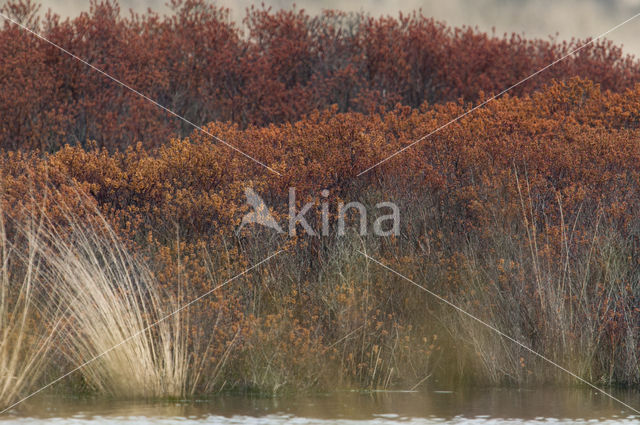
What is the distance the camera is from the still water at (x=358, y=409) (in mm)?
6375

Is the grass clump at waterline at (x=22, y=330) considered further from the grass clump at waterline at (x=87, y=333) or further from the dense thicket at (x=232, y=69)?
the dense thicket at (x=232, y=69)

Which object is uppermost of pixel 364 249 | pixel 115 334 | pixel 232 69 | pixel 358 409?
pixel 232 69

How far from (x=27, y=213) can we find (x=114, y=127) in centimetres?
758

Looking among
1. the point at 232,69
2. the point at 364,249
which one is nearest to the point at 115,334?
the point at 364,249

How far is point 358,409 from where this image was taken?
22.2 ft

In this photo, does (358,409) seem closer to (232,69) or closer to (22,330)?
(22,330)

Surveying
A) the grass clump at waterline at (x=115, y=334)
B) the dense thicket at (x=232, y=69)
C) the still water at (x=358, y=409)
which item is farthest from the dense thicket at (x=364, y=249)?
the dense thicket at (x=232, y=69)

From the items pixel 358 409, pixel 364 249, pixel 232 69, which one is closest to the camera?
pixel 358 409

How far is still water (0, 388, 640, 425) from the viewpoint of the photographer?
6.38 metres

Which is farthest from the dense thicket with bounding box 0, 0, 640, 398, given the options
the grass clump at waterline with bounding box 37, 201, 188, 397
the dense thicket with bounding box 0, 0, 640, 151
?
the dense thicket with bounding box 0, 0, 640, 151

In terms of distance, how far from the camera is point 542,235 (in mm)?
8219

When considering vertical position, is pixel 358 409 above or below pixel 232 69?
below

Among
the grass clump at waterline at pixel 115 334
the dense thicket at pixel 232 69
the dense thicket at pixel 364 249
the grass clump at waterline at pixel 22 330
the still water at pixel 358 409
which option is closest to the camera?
the still water at pixel 358 409

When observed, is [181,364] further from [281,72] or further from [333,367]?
[281,72]
